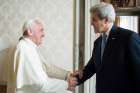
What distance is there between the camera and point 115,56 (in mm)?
2709

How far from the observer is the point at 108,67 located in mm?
2766

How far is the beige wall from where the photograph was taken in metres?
3.81

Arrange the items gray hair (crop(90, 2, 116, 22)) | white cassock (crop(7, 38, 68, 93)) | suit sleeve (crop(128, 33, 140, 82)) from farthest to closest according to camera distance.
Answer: white cassock (crop(7, 38, 68, 93)) → gray hair (crop(90, 2, 116, 22)) → suit sleeve (crop(128, 33, 140, 82))

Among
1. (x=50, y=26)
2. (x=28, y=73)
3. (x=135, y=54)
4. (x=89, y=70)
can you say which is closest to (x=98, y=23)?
(x=135, y=54)

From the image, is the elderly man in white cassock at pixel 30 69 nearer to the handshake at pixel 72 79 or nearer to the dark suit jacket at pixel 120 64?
the handshake at pixel 72 79

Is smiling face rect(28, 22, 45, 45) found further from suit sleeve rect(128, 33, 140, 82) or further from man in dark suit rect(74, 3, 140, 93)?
suit sleeve rect(128, 33, 140, 82)

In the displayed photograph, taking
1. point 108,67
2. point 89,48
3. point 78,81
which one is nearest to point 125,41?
point 108,67

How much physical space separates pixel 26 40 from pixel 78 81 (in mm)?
720

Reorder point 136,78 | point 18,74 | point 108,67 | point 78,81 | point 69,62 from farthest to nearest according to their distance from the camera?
point 69,62
point 78,81
point 18,74
point 108,67
point 136,78

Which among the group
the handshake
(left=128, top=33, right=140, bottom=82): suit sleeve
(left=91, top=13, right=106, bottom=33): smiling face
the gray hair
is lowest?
the handshake

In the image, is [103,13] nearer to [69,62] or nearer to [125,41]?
[125,41]

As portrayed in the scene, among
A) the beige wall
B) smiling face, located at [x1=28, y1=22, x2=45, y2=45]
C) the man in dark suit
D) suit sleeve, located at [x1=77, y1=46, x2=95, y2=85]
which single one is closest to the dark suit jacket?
the man in dark suit

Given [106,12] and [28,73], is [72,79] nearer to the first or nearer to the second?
[28,73]

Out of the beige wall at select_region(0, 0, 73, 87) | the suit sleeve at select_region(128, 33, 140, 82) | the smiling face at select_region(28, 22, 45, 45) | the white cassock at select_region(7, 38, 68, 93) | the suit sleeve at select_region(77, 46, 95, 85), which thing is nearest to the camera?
the suit sleeve at select_region(128, 33, 140, 82)
